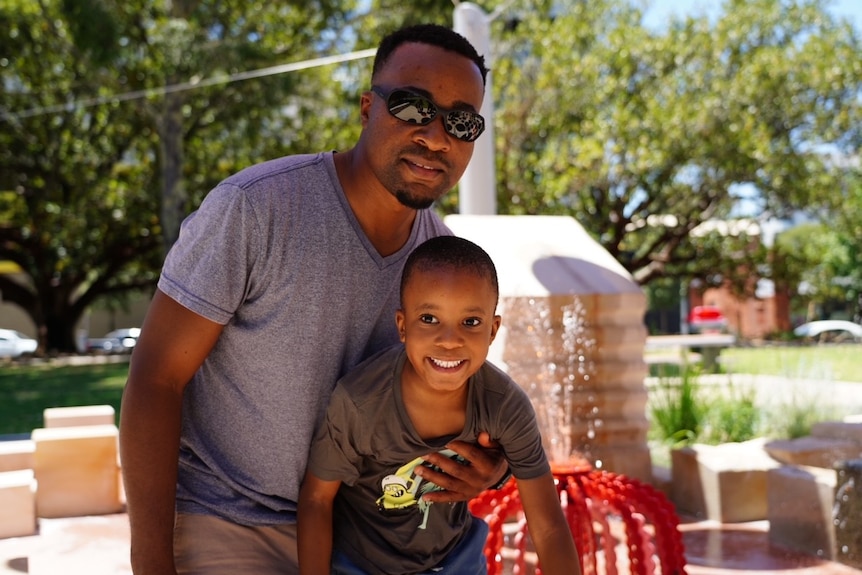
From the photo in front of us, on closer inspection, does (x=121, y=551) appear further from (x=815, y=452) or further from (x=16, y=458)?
(x=815, y=452)

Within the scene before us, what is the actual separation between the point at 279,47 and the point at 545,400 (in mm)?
16278

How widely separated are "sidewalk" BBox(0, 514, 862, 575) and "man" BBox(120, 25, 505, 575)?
215 centimetres

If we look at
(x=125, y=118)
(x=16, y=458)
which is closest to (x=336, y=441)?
(x=16, y=458)

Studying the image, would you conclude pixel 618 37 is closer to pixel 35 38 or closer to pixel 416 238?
pixel 35 38

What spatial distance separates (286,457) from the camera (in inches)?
72.6

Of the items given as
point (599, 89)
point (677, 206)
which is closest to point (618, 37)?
point (599, 89)

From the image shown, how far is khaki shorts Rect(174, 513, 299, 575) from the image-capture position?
70.8 inches

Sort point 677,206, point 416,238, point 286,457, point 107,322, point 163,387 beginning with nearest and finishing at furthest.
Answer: point 163,387 → point 286,457 → point 416,238 → point 677,206 → point 107,322

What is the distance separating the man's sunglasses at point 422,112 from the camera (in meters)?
1.89

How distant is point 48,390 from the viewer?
52.6ft

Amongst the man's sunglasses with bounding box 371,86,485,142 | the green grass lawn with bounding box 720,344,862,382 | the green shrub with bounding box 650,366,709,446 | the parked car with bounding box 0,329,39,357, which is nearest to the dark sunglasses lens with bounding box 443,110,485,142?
the man's sunglasses with bounding box 371,86,485,142

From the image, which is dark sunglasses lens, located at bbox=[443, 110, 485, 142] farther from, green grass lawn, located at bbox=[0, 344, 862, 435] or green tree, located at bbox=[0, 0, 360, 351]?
green tree, located at bbox=[0, 0, 360, 351]

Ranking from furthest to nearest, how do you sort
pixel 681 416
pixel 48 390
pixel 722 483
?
pixel 48 390 → pixel 681 416 → pixel 722 483

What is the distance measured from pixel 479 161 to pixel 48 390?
1146cm
